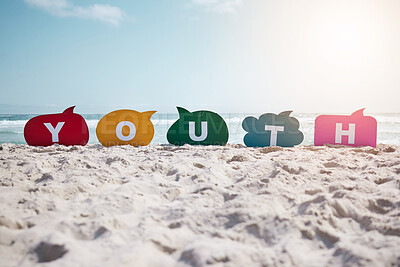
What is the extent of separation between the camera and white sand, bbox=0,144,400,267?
43.9 inches

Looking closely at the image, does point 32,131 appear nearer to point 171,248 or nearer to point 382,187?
point 171,248

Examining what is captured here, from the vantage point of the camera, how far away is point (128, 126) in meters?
4.73

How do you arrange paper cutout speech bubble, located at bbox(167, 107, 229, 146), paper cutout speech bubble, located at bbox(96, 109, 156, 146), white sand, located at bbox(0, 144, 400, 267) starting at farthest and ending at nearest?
1. paper cutout speech bubble, located at bbox(96, 109, 156, 146)
2. paper cutout speech bubble, located at bbox(167, 107, 229, 146)
3. white sand, located at bbox(0, 144, 400, 267)

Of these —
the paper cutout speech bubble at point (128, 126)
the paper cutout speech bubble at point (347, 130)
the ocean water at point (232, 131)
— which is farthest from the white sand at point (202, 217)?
the ocean water at point (232, 131)

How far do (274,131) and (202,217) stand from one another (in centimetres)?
325

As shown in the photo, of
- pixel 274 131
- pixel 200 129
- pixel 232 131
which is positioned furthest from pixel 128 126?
pixel 232 131

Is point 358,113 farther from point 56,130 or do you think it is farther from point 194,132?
point 56,130

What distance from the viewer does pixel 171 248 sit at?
119cm

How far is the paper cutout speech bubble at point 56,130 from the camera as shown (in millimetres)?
4633

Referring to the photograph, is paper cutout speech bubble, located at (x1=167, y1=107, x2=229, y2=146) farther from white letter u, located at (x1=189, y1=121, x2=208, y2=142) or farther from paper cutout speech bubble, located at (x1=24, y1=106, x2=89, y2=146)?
paper cutout speech bubble, located at (x1=24, y1=106, x2=89, y2=146)

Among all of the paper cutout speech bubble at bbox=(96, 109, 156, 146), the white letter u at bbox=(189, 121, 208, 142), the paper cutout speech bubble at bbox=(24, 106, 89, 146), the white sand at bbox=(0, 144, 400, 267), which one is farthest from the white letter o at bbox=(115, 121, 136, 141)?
the white sand at bbox=(0, 144, 400, 267)

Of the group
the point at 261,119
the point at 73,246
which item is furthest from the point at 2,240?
the point at 261,119

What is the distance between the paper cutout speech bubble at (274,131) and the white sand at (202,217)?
2014 millimetres

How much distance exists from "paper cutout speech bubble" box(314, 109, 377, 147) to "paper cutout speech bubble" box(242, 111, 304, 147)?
0.46 meters
